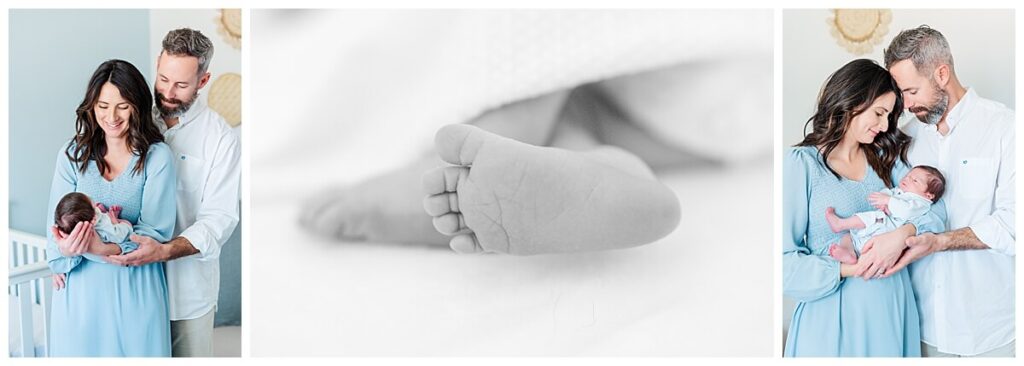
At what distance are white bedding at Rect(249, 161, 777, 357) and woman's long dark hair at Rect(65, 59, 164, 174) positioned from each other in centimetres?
36

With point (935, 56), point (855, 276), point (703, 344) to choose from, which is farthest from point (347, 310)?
point (935, 56)

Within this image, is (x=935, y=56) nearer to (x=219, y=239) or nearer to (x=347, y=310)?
(x=347, y=310)

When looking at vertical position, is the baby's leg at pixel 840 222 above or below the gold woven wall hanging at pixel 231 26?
below

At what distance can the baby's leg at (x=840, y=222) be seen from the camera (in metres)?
2.28

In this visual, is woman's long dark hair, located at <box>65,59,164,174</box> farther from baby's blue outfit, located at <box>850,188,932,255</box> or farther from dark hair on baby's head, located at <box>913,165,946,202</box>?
dark hair on baby's head, located at <box>913,165,946,202</box>

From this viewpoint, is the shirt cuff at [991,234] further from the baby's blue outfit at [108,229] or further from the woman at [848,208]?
the baby's blue outfit at [108,229]

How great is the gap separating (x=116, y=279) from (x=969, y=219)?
2335 mm

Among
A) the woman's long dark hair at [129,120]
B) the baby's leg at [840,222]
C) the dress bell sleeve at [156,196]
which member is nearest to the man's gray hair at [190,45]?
the woman's long dark hair at [129,120]

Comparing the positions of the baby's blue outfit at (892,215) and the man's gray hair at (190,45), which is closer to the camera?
the baby's blue outfit at (892,215)

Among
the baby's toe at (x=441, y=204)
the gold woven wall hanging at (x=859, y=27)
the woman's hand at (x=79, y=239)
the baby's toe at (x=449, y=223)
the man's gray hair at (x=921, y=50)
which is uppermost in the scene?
the gold woven wall hanging at (x=859, y=27)

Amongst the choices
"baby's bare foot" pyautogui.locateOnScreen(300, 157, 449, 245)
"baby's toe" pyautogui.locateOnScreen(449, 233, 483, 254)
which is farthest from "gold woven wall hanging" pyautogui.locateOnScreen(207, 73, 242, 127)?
"baby's toe" pyautogui.locateOnScreen(449, 233, 483, 254)

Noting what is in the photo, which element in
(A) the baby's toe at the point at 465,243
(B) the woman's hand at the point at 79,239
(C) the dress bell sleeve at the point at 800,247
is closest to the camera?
(B) the woman's hand at the point at 79,239

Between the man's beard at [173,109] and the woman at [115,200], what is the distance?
0.03 m

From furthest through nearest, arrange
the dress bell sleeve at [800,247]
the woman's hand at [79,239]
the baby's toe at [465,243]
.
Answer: the baby's toe at [465,243] → the dress bell sleeve at [800,247] → the woman's hand at [79,239]
